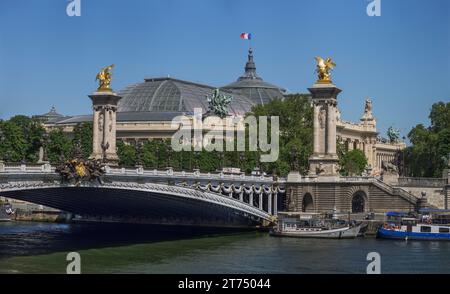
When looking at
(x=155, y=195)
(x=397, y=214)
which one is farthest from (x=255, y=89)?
(x=155, y=195)

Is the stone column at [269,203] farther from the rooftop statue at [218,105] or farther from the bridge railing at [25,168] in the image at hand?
the rooftop statue at [218,105]

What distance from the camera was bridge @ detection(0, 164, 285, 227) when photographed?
57722 millimetres

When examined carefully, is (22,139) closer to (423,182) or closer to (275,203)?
(275,203)

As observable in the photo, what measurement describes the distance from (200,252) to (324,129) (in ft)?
80.4

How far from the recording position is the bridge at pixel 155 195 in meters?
57.7

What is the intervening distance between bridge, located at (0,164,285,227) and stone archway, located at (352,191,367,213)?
5743mm

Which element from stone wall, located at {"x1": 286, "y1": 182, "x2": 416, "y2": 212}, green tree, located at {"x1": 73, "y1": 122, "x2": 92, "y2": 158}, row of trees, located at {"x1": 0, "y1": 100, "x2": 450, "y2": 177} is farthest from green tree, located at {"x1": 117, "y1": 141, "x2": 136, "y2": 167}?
stone wall, located at {"x1": 286, "y1": 182, "x2": 416, "y2": 212}

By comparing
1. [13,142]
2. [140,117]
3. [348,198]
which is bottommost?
[348,198]

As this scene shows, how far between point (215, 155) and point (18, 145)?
18.4 metres

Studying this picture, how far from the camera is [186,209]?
7431 cm

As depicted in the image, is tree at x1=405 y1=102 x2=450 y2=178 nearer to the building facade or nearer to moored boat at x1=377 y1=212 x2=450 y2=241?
the building facade

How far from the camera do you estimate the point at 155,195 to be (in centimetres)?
6550
